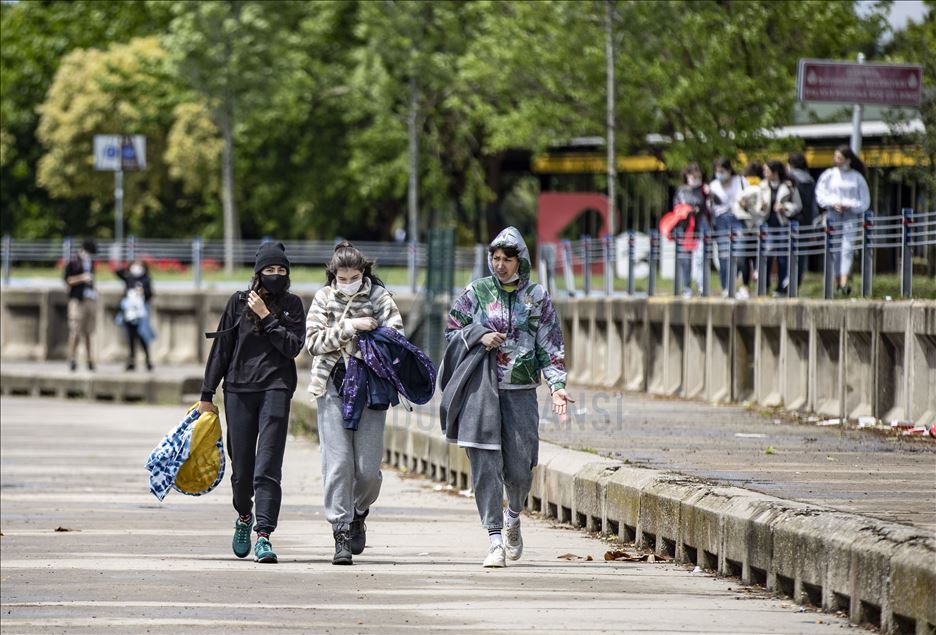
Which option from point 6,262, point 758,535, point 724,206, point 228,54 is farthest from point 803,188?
point 228,54

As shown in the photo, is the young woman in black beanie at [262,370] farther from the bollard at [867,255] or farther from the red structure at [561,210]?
the red structure at [561,210]

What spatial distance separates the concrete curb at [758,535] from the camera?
29.1 feet

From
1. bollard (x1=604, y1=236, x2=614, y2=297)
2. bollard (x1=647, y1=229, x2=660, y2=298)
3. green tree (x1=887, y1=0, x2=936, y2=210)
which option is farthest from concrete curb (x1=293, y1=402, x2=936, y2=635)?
bollard (x1=604, y1=236, x2=614, y2=297)

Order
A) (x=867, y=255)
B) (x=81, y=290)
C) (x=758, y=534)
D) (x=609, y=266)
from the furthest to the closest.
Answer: (x=81, y=290) → (x=609, y=266) → (x=867, y=255) → (x=758, y=534)

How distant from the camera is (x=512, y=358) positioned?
37.9ft

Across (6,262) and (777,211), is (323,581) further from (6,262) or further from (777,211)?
(6,262)

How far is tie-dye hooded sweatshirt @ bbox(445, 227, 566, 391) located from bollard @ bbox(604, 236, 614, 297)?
775 inches

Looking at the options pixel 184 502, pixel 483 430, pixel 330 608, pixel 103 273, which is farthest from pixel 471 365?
pixel 103 273

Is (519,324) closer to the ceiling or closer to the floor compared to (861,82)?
closer to the floor

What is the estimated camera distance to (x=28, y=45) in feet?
240

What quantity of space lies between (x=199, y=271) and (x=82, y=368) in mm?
5849

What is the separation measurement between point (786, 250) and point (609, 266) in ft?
26.7

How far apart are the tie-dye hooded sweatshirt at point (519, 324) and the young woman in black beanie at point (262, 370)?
1.11 m

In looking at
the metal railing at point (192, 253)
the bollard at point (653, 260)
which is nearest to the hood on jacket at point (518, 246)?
the bollard at point (653, 260)
